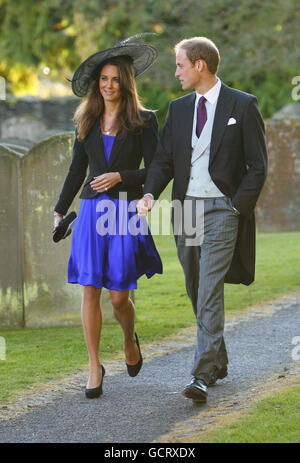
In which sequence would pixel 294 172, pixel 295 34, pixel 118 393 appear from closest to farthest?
1. pixel 118 393
2. pixel 294 172
3. pixel 295 34

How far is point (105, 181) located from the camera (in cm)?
541

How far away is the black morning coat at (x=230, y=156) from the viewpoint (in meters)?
5.19

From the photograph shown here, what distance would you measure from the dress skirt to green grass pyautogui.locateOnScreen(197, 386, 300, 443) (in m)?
1.11

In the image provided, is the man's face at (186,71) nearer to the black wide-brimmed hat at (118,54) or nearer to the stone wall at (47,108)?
the black wide-brimmed hat at (118,54)

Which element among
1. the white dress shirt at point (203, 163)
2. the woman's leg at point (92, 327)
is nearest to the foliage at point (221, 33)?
the white dress shirt at point (203, 163)

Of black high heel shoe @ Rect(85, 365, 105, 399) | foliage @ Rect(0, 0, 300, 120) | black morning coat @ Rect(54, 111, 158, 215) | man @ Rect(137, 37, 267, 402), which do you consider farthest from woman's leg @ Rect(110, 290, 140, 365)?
foliage @ Rect(0, 0, 300, 120)

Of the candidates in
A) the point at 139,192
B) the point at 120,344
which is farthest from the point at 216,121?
the point at 120,344

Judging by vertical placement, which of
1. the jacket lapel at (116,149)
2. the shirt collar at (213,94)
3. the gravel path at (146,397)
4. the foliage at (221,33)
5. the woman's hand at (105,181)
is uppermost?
the foliage at (221,33)

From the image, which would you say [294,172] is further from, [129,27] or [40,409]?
[129,27]

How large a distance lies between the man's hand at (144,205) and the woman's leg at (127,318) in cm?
61

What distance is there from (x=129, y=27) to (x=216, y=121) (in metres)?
25.6

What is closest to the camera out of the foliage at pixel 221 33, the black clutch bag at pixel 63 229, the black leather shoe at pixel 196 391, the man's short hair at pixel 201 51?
the black leather shoe at pixel 196 391

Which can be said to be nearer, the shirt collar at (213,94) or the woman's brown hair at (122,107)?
the shirt collar at (213,94)

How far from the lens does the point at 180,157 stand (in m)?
5.30
